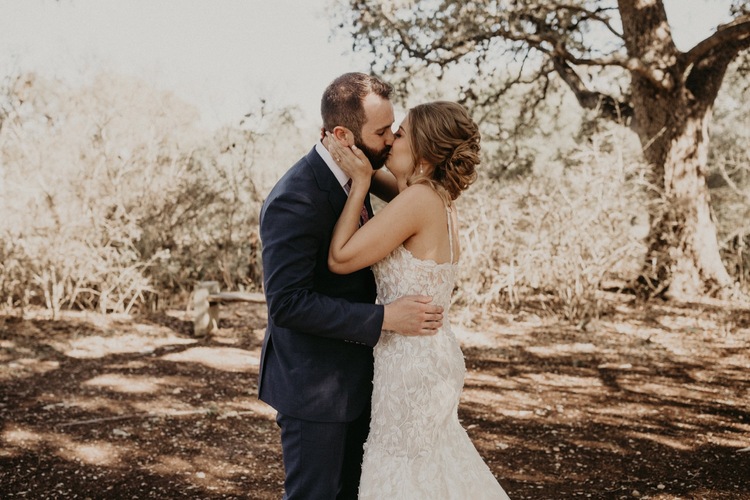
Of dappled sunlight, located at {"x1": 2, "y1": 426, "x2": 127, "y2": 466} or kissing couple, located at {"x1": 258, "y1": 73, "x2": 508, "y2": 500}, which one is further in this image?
dappled sunlight, located at {"x1": 2, "y1": 426, "x2": 127, "y2": 466}

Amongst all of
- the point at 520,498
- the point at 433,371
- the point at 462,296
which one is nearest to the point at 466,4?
the point at 462,296

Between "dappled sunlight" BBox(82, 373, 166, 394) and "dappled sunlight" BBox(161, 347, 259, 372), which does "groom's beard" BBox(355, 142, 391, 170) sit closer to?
"dappled sunlight" BBox(82, 373, 166, 394)

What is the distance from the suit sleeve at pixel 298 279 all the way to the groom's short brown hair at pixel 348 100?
373 millimetres

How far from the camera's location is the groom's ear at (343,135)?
2.40 metres

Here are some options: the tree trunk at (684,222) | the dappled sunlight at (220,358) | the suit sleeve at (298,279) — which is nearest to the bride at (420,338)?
the suit sleeve at (298,279)

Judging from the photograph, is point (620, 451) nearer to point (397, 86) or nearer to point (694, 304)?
point (694, 304)

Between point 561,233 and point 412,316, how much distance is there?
587cm

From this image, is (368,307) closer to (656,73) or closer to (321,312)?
(321,312)

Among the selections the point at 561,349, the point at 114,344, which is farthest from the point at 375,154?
the point at 114,344

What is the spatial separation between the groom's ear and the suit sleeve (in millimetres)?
305

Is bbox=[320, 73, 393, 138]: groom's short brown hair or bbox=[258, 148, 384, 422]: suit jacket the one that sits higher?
bbox=[320, 73, 393, 138]: groom's short brown hair

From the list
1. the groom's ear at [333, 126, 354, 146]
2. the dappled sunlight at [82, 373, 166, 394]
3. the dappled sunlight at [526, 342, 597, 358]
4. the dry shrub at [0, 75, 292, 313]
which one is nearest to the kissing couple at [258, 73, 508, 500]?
the groom's ear at [333, 126, 354, 146]

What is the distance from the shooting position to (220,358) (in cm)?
708

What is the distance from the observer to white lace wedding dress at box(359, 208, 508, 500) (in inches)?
97.7
